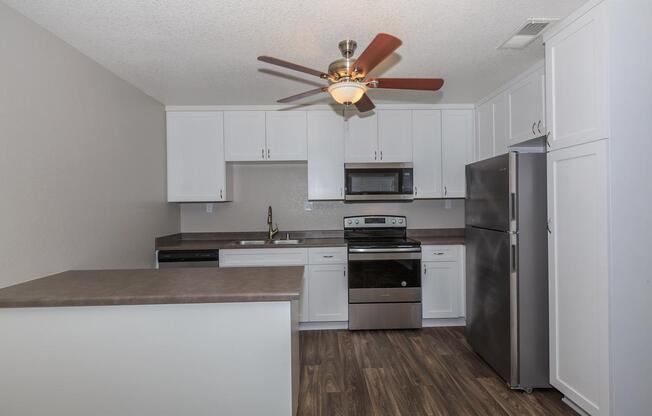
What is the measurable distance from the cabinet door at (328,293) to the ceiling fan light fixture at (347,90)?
1.99 m

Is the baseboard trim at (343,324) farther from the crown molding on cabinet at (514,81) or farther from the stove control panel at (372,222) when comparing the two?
the crown molding on cabinet at (514,81)

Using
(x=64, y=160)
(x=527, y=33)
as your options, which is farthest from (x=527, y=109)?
(x=64, y=160)

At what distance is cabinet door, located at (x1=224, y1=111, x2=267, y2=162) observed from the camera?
3646mm

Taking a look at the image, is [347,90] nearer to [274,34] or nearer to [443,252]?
[274,34]

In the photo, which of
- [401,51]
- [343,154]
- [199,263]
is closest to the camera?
[401,51]

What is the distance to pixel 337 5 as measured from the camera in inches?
71.1

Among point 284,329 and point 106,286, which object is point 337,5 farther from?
point 106,286

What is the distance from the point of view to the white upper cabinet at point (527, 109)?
2.57 meters

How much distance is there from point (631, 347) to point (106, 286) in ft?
8.59

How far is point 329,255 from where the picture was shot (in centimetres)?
346

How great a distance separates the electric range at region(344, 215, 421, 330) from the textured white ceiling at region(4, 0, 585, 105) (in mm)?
1635

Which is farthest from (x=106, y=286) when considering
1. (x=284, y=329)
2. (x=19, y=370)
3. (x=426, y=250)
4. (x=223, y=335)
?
(x=426, y=250)

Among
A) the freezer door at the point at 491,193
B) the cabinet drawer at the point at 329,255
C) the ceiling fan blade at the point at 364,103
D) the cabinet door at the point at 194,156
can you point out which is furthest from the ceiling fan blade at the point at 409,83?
the cabinet door at the point at 194,156

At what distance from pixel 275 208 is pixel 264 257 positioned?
77 cm
